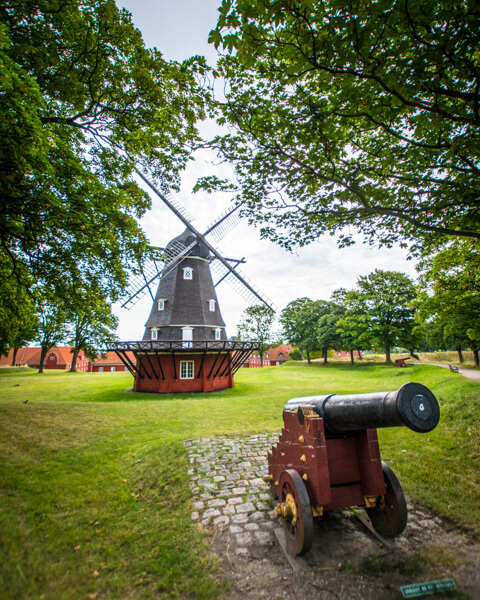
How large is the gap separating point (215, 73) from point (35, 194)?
450cm

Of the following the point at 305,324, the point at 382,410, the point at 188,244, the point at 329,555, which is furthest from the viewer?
the point at 305,324

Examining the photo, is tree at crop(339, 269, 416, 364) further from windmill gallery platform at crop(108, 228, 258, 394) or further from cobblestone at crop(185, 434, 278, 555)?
cobblestone at crop(185, 434, 278, 555)

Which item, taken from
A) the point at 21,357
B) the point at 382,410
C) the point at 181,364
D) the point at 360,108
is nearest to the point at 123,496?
the point at 382,410

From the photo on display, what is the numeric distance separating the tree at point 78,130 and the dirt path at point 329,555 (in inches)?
251

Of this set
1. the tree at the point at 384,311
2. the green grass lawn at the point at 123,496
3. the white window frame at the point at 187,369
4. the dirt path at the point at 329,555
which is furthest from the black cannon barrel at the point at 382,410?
the tree at the point at 384,311

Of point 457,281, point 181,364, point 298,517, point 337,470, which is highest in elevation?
point 457,281

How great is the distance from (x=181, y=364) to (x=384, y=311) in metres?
26.2

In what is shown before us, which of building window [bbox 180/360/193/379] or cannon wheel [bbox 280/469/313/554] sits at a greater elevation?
building window [bbox 180/360/193/379]

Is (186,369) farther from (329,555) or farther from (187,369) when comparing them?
(329,555)

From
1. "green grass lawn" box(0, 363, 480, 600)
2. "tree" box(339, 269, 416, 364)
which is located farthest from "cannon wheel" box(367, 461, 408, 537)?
"tree" box(339, 269, 416, 364)

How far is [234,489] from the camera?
4.81 m

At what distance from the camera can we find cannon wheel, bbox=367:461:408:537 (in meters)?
3.13

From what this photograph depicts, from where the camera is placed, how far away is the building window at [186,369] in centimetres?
1905

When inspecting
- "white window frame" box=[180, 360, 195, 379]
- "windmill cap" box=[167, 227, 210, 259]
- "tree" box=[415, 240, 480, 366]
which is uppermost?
"windmill cap" box=[167, 227, 210, 259]
